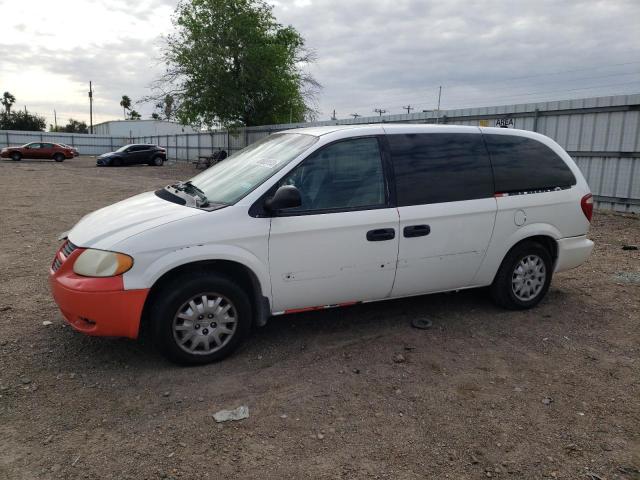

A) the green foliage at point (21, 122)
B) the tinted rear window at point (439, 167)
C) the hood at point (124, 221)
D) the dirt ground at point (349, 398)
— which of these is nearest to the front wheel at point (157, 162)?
the dirt ground at point (349, 398)

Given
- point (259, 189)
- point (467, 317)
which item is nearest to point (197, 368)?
point (259, 189)

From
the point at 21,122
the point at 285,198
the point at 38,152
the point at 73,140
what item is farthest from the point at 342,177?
the point at 21,122

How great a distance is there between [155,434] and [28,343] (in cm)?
186

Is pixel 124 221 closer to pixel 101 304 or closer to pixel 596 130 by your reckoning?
pixel 101 304

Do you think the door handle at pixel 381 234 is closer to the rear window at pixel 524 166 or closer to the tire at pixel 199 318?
the tire at pixel 199 318

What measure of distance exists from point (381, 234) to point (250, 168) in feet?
4.02

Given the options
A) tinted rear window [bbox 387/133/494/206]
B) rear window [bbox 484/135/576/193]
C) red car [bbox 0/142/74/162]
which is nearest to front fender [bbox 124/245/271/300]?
tinted rear window [bbox 387/133/494/206]

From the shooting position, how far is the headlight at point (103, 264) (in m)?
3.39

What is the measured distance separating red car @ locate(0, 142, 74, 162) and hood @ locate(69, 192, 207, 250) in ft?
121

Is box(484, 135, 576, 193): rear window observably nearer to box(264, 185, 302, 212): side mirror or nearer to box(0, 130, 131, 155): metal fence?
box(264, 185, 302, 212): side mirror

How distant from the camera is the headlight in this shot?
339 centimetres

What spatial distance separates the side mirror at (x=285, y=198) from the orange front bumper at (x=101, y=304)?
3.52 ft

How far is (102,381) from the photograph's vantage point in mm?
3523

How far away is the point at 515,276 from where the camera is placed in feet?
15.7
